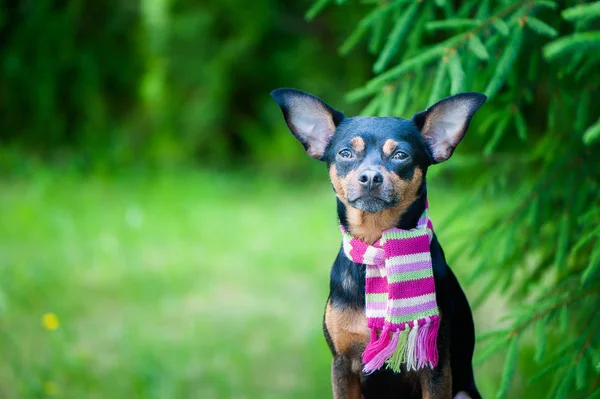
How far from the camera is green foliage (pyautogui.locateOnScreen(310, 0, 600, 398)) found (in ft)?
7.48

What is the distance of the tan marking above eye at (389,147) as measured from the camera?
1.77 m

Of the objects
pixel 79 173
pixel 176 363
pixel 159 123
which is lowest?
pixel 176 363

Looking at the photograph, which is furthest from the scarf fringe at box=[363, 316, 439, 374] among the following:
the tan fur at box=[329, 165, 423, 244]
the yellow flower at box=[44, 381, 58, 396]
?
the yellow flower at box=[44, 381, 58, 396]

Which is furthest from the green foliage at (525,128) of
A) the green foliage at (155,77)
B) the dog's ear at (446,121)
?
the green foliage at (155,77)

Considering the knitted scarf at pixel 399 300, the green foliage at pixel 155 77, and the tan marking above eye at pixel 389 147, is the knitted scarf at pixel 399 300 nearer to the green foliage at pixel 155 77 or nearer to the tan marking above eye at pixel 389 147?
the tan marking above eye at pixel 389 147

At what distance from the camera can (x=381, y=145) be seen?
5.85 ft

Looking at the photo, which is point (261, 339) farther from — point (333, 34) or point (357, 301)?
point (333, 34)

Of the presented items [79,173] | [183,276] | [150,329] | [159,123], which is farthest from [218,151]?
[150,329]

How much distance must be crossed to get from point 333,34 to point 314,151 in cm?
631

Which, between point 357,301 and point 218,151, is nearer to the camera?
point 357,301

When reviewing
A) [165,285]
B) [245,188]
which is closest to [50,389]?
[165,285]

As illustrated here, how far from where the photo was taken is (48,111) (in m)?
8.22

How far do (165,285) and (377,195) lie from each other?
12.9 ft

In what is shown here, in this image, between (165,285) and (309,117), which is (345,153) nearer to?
(309,117)
